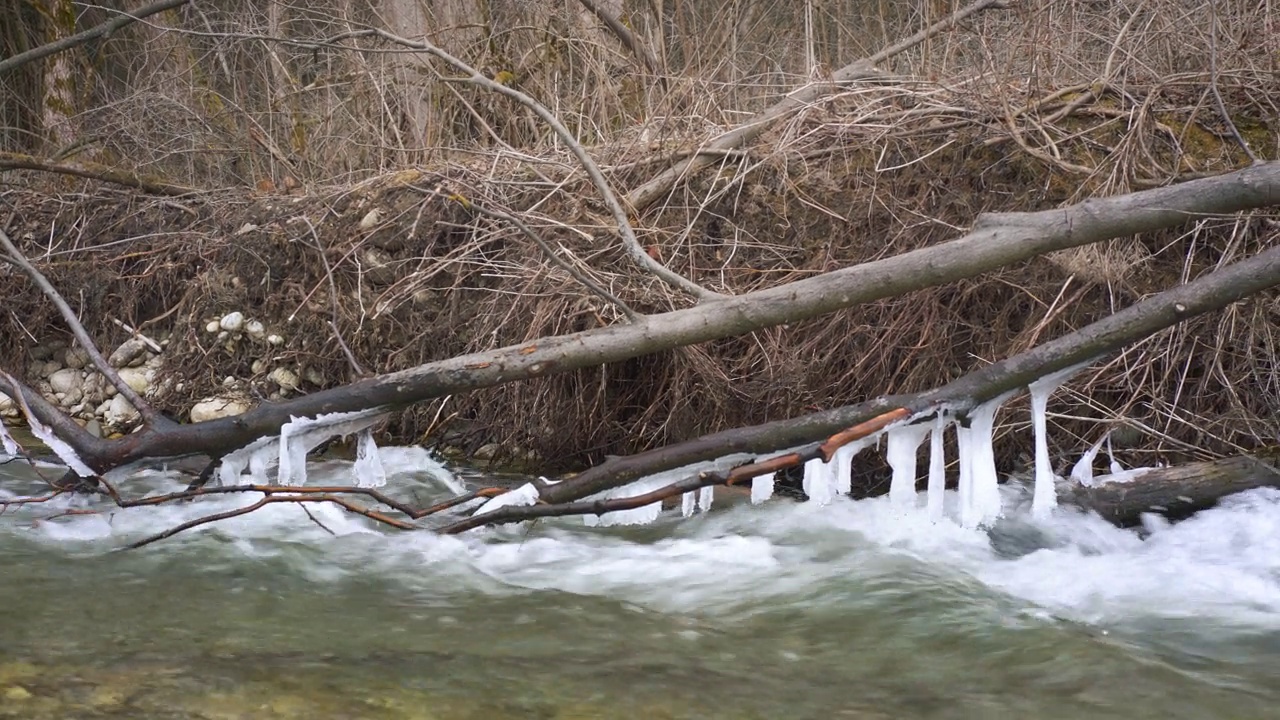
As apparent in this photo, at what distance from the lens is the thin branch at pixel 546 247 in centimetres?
394

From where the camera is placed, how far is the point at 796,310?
154 inches

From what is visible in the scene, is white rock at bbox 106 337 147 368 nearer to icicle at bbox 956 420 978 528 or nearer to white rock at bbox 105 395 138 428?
white rock at bbox 105 395 138 428

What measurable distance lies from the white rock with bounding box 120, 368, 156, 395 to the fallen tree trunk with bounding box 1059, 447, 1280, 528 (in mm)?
5179

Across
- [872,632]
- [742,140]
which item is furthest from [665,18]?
[872,632]

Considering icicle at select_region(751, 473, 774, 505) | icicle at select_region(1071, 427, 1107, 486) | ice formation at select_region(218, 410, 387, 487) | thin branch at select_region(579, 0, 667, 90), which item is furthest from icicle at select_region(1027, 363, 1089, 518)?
thin branch at select_region(579, 0, 667, 90)

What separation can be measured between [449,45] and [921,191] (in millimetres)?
3867

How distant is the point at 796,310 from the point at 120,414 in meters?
4.67

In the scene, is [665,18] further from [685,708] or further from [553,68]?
[685,708]

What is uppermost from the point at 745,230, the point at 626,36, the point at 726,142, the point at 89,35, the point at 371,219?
the point at 626,36

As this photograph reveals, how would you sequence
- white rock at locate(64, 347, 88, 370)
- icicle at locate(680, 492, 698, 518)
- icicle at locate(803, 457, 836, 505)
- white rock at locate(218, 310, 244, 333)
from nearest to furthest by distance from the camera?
1. icicle at locate(803, 457, 836, 505)
2. icicle at locate(680, 492, 698, 518)
3. white rock at locate(218, 310, 244, 333)
4. white rock at locate(64, 347, 88, 370)

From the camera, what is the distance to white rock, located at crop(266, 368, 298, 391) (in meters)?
6.39

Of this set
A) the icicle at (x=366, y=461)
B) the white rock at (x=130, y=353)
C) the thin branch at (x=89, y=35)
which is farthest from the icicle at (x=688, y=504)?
the thin branch at (x=89, y=35)

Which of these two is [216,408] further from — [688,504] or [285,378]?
[688,504]

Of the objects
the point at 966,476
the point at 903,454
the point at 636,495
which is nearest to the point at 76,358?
the point at 636,495
